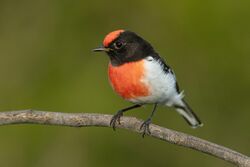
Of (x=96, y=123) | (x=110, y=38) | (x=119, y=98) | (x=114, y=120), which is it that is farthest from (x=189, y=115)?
(x=96, y=123)

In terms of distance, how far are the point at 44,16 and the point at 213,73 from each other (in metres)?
1.66

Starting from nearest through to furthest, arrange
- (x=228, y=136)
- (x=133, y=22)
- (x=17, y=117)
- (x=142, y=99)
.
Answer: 1. (x=17, y=117)
2. (x=142, y=99)
3. (x=228, y=136)
4. (x=133, y=22)

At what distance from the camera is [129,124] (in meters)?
4.94

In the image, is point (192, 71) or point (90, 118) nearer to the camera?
point (90, 118)

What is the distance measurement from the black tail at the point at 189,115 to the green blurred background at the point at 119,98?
11 cm

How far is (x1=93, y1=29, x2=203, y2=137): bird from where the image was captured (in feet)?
17.2

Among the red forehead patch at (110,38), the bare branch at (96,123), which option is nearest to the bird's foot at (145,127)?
the bare branch at (96,123)

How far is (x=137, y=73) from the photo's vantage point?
17.2ft

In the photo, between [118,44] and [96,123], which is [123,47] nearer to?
[118,44]

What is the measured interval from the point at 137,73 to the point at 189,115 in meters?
1.02

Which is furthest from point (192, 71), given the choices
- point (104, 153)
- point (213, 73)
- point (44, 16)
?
point (44, 16)

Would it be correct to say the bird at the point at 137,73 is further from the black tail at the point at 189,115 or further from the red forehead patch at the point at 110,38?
the black tail at the point at 189,115

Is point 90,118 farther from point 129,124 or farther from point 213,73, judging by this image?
point 213,73

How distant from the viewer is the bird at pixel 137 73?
524 centimetres
